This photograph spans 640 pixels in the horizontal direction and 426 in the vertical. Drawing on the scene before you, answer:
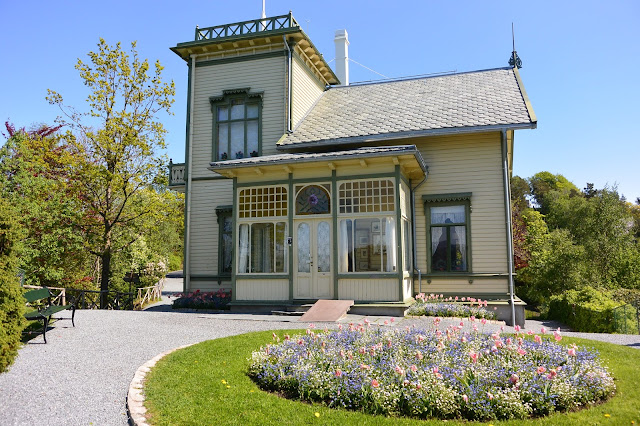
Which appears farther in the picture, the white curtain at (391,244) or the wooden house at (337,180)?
the wooden house at (337,180)

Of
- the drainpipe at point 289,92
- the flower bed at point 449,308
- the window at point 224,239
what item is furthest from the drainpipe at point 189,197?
the flower bed at point 449,308

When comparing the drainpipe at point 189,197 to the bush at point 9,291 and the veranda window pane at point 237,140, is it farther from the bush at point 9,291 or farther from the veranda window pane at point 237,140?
the bush at point 9,291

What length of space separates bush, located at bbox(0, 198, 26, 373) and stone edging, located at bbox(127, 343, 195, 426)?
1.48 metres

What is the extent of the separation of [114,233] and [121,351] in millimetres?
14476

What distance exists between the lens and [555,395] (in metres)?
4.89

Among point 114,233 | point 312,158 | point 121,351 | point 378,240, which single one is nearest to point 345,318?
point 378,240

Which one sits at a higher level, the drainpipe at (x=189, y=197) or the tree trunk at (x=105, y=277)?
the drainpipe at (x=189, y=197)

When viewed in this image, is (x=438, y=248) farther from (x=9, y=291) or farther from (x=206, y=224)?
(x=9, y=291)

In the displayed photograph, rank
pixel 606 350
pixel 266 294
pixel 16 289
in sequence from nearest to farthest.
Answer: pixel 16 289 → pixel 606 350 → pixel 266 294

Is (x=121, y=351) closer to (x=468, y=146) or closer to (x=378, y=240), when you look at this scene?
(x=378, y=240)

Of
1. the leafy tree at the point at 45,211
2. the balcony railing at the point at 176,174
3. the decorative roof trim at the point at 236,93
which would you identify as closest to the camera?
the decorative roof trim at the point at 236,93

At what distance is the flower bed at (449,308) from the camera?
1194cm

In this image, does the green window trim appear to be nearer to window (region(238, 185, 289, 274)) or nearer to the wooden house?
the wooden house

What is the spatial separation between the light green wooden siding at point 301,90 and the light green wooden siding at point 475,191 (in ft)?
15.2
